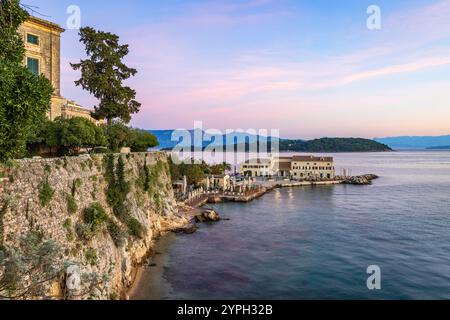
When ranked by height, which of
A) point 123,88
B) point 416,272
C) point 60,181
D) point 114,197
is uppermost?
point 123,88

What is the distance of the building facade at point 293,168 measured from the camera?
8481 cm

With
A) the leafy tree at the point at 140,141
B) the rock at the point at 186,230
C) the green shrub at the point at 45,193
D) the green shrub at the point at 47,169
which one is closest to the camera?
the green shrub at the point at 45,193

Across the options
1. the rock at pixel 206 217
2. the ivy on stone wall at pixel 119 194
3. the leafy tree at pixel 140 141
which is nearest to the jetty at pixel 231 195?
the rock at pixel 206 217

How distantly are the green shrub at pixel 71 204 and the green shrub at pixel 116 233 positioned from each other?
10.9 feet

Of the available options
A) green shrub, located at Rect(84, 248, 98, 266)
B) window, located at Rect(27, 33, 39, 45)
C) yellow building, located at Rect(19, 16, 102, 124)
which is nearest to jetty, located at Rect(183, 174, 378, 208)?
yellow building, located at Rect(19, 16, 102, 124)

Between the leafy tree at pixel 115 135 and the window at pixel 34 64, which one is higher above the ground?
the window at pixel 34 64

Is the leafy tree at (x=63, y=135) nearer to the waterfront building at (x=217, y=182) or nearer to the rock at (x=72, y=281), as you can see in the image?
the rock at (x=72, y=281)

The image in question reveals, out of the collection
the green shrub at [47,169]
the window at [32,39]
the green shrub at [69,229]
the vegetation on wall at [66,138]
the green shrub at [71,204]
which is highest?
the window at [32,39]
